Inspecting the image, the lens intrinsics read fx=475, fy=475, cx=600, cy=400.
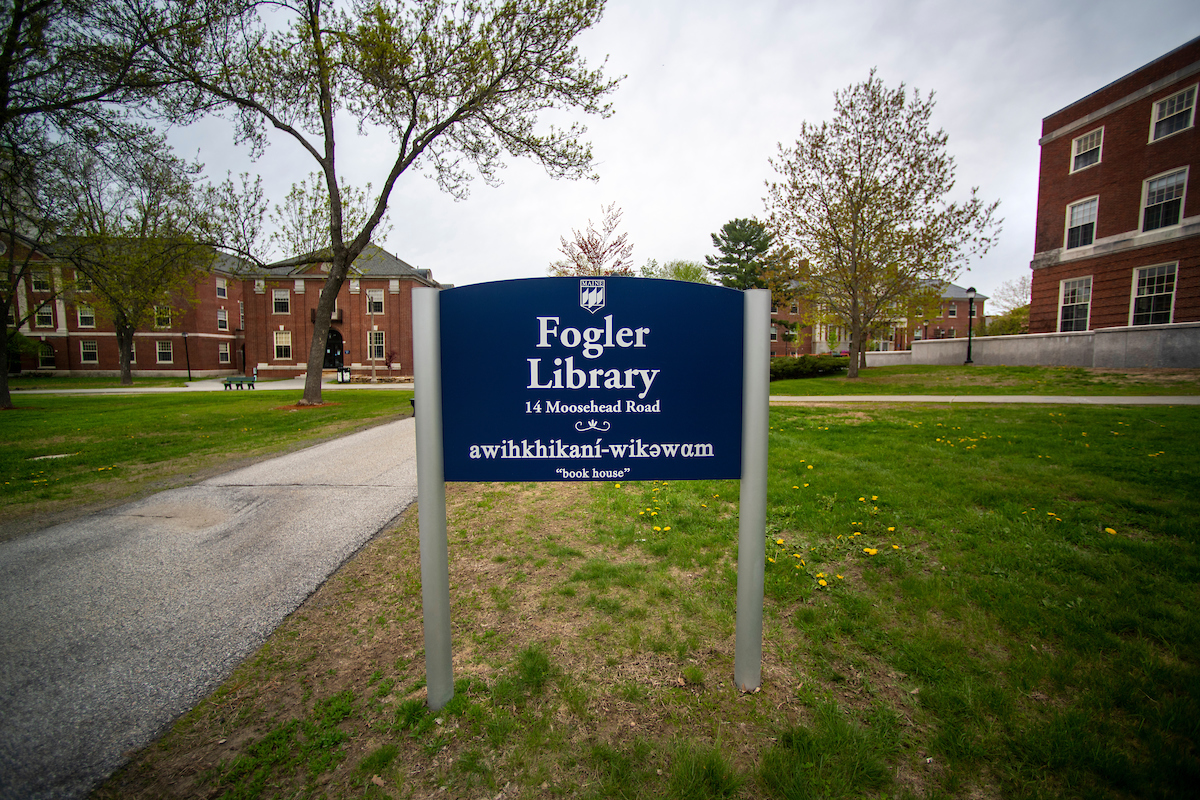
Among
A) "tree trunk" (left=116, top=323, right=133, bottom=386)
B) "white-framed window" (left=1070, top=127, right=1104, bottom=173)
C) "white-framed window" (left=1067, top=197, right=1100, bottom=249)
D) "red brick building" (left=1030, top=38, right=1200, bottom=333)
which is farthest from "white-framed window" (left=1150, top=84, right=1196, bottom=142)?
"tree trunk" (left=116, top=323, right=133, bottom=386)

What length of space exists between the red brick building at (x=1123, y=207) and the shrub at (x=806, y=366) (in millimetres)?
8891

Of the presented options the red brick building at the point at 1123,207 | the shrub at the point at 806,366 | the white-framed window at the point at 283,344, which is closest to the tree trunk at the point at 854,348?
the shrub at the point at 806,366

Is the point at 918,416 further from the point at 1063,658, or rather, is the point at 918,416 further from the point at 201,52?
Result: the point at 201,52

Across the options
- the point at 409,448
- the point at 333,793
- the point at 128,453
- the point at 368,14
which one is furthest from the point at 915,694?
the point at 368,14

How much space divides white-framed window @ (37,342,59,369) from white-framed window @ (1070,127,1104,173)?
7108cm

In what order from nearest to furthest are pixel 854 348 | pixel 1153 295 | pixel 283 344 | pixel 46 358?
1. pixel 1153 295
2. pixel 854 348
3. pixel 46 358
4. pixel 283 344

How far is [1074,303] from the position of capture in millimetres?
21688

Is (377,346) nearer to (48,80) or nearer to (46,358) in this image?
(46,358)

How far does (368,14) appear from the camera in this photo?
42.1ft

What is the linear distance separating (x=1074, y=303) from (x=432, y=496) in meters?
30.0

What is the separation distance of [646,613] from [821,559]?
5.21ft

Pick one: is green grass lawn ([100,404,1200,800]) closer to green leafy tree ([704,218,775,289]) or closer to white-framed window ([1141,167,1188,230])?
white-framed window ([1141,167,1188,230])

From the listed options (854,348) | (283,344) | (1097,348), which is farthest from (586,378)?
(283,344)

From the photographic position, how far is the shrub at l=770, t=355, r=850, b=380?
2562 centimetres
